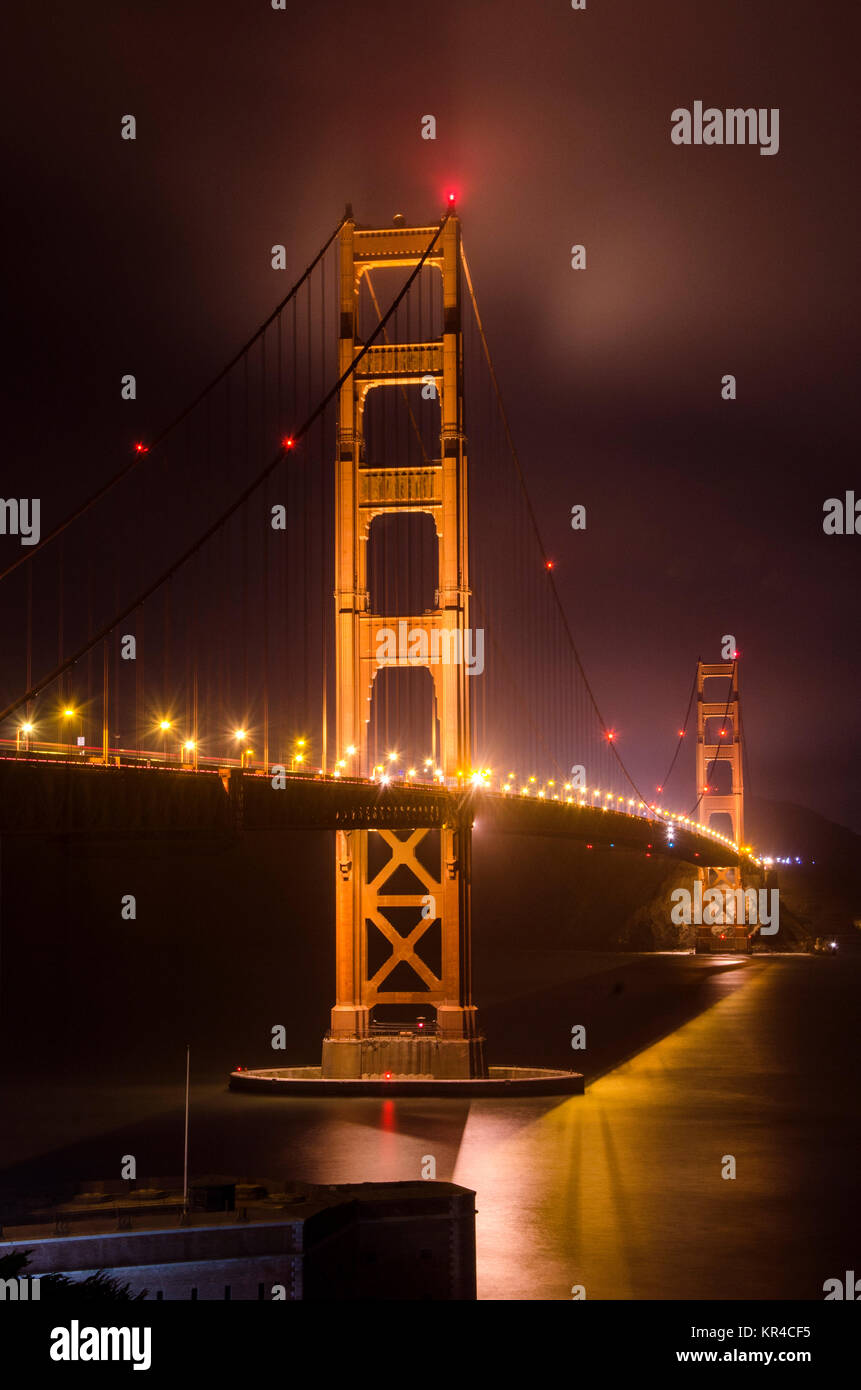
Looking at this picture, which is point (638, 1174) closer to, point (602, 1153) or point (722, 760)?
point (602, 1153)

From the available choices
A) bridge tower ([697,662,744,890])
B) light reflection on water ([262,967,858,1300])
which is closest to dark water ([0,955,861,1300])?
light reflection on water ([262,967,858,1300])

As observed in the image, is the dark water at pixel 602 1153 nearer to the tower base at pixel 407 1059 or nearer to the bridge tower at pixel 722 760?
the tower base at pixel 407 1059

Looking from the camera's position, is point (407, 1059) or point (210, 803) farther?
point (407, 1059)

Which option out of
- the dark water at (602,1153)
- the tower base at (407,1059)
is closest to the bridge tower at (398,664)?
the tower base at (407,1059)

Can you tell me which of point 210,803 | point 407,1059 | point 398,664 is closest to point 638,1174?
point 210,803

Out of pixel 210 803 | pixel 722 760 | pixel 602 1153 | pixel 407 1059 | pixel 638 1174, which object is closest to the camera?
pixel 210 803

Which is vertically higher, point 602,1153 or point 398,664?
point 398,664
